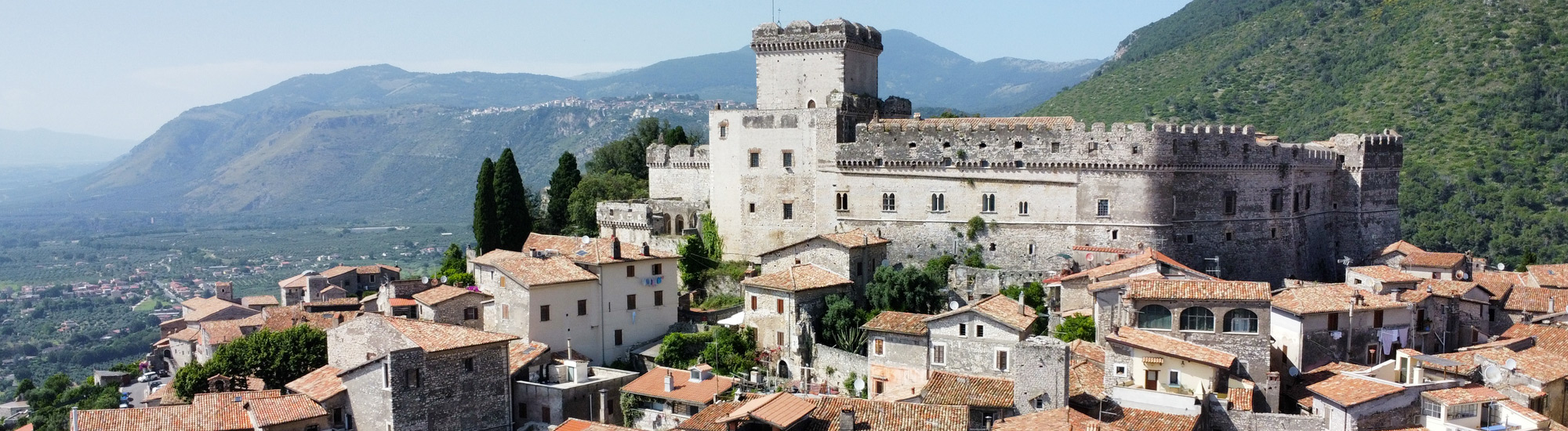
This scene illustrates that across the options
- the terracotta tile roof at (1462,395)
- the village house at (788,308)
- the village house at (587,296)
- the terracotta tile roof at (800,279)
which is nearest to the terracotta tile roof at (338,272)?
the village house at (587,296)

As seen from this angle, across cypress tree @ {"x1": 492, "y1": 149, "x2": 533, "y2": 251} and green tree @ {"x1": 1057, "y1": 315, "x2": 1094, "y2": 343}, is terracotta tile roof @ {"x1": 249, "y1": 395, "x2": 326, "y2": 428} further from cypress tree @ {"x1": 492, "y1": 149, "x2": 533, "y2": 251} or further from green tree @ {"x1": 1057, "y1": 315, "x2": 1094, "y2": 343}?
green tree @ {"x1": 1057, "y1": 315, "x2": 1094, "y2": 343}

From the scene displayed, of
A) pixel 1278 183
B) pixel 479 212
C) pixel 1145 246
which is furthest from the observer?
pixel 479 212

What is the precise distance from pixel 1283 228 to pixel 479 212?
114 ft

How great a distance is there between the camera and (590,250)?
153 ft

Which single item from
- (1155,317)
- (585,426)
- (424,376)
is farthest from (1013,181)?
(424,376)

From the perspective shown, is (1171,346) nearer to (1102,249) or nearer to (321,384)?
(1102,249)

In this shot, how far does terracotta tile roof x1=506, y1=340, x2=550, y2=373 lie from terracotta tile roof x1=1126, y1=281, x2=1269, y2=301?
1839 cm

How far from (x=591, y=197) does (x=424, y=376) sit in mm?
24627

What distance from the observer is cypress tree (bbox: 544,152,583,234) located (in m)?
62.8

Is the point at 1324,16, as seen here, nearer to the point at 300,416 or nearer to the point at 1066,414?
the point at 1066,414

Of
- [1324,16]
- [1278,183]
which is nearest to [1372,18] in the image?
[1324,16]

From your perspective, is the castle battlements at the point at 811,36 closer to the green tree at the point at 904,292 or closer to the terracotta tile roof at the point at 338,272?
the green tree at the point at 904,292

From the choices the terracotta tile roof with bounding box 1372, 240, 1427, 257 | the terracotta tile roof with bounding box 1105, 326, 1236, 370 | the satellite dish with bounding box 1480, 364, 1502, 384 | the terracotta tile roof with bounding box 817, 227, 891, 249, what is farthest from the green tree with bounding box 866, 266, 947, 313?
→ the terracotta tile roof with bounding box 1372, 240, 1427, 257

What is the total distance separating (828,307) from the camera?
42531 mm
